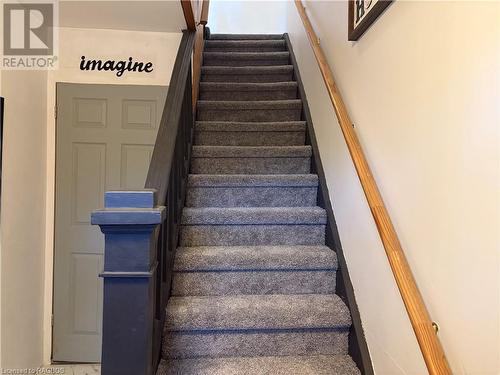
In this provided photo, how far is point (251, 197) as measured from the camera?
219 centimetres

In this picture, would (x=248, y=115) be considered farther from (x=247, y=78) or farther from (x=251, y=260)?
(x=251, y=260)

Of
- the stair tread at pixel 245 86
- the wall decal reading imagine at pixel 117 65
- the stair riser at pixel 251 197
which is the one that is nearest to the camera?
the stair riser at pixel 251 197

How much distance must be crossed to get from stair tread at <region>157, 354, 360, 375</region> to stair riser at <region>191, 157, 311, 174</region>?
3.88 feet

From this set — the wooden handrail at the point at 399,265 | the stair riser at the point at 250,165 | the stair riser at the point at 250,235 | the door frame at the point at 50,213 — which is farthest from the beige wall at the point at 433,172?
the door frame at the point at 50,213

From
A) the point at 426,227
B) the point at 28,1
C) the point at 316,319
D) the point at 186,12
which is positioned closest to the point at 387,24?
the point at 426,227

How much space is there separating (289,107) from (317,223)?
1164mm

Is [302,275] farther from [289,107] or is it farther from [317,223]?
[289,107]

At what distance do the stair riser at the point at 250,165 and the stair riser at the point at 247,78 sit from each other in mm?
1110

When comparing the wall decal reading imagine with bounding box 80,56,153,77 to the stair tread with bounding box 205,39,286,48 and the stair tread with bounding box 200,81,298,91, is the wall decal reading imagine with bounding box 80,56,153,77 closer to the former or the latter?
the stair tread with bounding box 200,81,298,91

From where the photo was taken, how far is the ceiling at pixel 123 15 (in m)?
2.20

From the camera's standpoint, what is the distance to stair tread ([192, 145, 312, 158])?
2.41 m

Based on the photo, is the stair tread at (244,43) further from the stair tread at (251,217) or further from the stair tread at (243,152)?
the stair tread at (251,217)

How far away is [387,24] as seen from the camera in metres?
1.28

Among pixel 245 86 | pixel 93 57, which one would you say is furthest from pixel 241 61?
pixel 93 57
